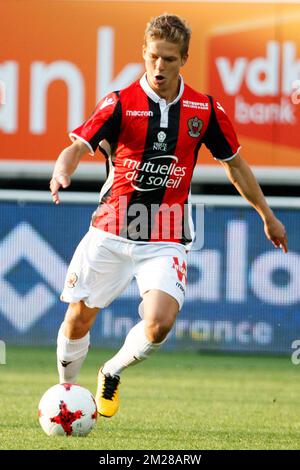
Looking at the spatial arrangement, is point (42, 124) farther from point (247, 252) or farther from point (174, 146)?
point (174, 146)

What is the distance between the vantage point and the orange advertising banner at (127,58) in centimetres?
1349

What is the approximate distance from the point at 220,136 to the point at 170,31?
32.1 inches

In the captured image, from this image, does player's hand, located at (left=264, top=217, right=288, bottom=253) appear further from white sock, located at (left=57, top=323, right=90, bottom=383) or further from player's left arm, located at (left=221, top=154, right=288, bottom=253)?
white sock, located at (left=57, top=323, right=90, bottom=383)

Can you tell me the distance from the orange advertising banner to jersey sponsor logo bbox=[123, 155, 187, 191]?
6.38m

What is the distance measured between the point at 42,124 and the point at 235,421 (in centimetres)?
652

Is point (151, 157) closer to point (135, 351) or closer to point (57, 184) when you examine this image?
point (57, 184)

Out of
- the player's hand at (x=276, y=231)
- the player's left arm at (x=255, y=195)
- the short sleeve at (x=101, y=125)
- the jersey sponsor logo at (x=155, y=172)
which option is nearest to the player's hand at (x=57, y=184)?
the short sleeve at (x=101, y=125)

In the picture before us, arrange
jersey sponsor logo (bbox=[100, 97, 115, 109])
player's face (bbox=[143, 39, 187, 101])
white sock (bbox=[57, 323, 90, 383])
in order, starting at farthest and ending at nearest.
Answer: white sock (bbox=[57, 323, 90, 383]) < jersey sponsor logo (bbox=[100, 97, 115, 109]) < player's face (bbox=[143, 39, 187, 101])

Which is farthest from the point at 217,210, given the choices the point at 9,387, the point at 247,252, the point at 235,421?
the point at 235,421

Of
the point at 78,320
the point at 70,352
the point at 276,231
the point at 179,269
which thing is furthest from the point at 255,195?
the point at 70,352

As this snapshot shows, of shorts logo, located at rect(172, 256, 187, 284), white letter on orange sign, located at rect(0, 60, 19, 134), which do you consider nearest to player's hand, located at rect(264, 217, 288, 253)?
shorts logo, located at rect(172, 256, 187, 284)

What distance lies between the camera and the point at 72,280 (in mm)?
7258

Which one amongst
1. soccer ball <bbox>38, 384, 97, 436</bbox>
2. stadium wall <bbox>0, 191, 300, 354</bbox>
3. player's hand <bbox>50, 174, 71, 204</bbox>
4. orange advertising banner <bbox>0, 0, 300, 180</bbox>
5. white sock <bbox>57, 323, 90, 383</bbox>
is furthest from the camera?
orange advertising banner <bbox>0, 0, 300, 180</bbox>

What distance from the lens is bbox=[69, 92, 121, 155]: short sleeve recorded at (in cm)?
695
